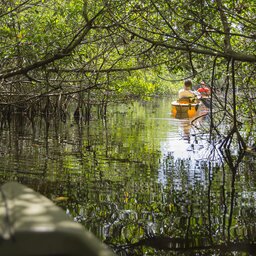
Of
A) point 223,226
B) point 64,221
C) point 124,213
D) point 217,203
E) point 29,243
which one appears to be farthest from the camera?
point 217,203

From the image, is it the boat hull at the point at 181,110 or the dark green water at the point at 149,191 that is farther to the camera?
the boat hull at the point at 181,110

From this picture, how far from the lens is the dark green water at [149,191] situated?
3.06 meters

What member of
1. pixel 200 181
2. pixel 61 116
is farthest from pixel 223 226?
pixel 61 116

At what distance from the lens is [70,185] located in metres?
4.65

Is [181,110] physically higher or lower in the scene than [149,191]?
higher

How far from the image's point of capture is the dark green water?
306cm

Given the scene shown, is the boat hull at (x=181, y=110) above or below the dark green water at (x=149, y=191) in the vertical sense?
above

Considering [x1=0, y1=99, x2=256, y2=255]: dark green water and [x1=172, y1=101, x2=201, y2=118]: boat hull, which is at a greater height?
[x1=172, y1=101, x2=201, y2=118]: boat hull

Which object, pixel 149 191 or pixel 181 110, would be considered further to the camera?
pixel 181 110

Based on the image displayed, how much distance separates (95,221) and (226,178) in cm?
231

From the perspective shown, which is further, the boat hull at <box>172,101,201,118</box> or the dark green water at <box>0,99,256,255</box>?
the boat hull at <box>172,101,201,118</box>

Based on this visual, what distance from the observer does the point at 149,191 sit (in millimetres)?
4457

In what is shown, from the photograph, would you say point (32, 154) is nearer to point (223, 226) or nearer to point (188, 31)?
point (188, 31)

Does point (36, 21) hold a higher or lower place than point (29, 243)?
higher
